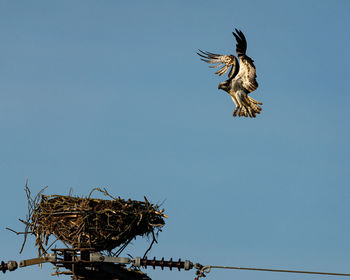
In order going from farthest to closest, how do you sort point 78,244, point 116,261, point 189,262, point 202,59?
point 202,59 → point 78,244 → point 116,261 → point 189,262

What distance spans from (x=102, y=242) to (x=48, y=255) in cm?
162

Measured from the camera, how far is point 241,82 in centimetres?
2006

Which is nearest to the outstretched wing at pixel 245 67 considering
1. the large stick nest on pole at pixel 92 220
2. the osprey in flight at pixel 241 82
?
the osprey in flight at pixel 241 82

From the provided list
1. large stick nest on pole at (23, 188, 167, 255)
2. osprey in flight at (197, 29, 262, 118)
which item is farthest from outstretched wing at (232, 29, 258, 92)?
large stick nest on pole at (23, 188, 167, 255)

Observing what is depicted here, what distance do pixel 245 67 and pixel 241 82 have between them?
1.38ft

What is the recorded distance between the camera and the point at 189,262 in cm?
1630

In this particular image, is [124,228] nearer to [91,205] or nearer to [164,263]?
[91,205]

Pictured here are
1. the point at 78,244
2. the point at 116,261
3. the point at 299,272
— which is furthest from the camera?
the point at 78,244

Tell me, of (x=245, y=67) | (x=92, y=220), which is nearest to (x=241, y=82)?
(x=245, y=67)

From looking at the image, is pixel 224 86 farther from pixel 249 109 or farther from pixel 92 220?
pixel 92 220

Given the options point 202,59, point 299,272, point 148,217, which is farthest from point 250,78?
point 299,272

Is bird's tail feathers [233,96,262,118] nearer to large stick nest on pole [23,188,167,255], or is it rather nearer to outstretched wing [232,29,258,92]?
outstretched wing [232,29,258,92]

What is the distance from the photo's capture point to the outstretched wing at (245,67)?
65.4ft

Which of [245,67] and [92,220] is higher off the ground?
[245,67]
